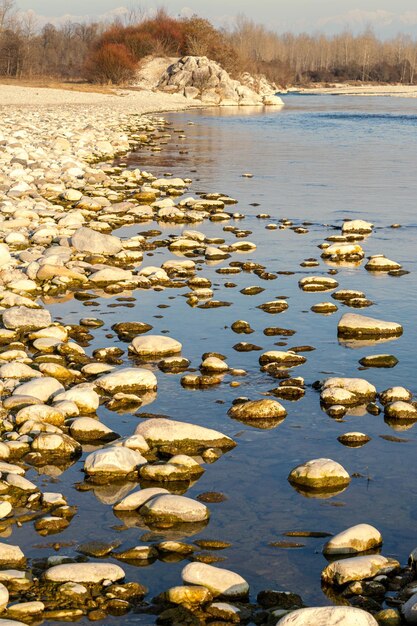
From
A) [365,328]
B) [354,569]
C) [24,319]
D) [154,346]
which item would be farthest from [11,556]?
[365,328]

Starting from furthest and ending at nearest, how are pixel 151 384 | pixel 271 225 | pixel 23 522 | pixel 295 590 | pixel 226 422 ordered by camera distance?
1. pixel 271 225
2. pixel 151 384
3. pixel 226 422
4. pixel 23 522
5. pixel 295 590

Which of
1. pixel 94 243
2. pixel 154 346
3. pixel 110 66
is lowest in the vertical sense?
pixel 154 346

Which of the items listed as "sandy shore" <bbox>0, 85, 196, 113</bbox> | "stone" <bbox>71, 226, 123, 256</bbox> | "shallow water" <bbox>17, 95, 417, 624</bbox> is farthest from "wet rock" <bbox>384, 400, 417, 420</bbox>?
"sandy shore" <bbox>0, 85, 196, 113</bbox>

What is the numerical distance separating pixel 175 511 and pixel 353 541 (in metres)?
0.84

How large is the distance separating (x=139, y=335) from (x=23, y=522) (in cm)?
314

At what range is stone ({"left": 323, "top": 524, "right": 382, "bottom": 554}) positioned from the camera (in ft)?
12.9

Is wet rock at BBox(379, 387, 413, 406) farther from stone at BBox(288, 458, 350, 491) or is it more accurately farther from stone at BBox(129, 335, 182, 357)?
stone at BBox(129, 335, 182, 357)

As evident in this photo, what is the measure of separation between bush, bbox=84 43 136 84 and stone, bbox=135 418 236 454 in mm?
60702

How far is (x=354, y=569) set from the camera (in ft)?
12.2

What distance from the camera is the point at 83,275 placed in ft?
29.8

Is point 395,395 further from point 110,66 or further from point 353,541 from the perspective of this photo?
point 110,66

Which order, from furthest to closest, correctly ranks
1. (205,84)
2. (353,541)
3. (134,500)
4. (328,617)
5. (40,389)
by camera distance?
(205,84) → (40,389) → (134,500) → (353,541) → (328,617)

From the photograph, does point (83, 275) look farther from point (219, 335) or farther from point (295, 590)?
point (295, 590)

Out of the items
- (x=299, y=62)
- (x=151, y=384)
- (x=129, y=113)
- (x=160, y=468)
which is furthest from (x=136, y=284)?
(x=299, y=62)
